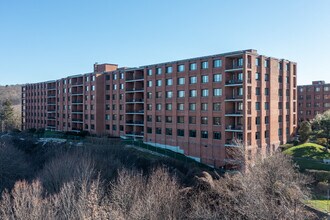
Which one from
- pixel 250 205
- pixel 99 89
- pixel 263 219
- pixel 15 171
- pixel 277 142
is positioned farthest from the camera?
pixel 99 89

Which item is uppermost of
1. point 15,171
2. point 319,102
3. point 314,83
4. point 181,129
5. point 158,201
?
point 314,83

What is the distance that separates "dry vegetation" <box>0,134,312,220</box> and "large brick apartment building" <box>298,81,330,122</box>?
64234 mm

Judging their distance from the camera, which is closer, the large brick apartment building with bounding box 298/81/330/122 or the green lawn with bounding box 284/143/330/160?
the green lawn with bounding box 284/143/330/160

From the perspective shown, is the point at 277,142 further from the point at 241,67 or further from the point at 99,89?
the point at 99,89

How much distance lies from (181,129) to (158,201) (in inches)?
1280

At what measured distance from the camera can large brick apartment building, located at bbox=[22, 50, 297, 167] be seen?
4516 centimetres

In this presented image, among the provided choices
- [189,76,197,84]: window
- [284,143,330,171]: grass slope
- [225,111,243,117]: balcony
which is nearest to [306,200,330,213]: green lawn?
[284,143,330,171]: grass slope

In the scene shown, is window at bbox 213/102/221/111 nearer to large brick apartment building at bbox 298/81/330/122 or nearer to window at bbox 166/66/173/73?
window at bbox 166/66/173/73

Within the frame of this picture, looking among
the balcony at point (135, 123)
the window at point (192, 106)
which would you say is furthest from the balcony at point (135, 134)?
the window at point (192, 106)

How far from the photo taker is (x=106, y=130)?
69.6 m

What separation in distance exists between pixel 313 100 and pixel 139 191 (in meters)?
83.9

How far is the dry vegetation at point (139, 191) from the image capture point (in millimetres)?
17531

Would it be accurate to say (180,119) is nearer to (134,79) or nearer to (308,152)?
(134,79)

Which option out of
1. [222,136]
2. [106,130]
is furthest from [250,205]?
[106,130]
